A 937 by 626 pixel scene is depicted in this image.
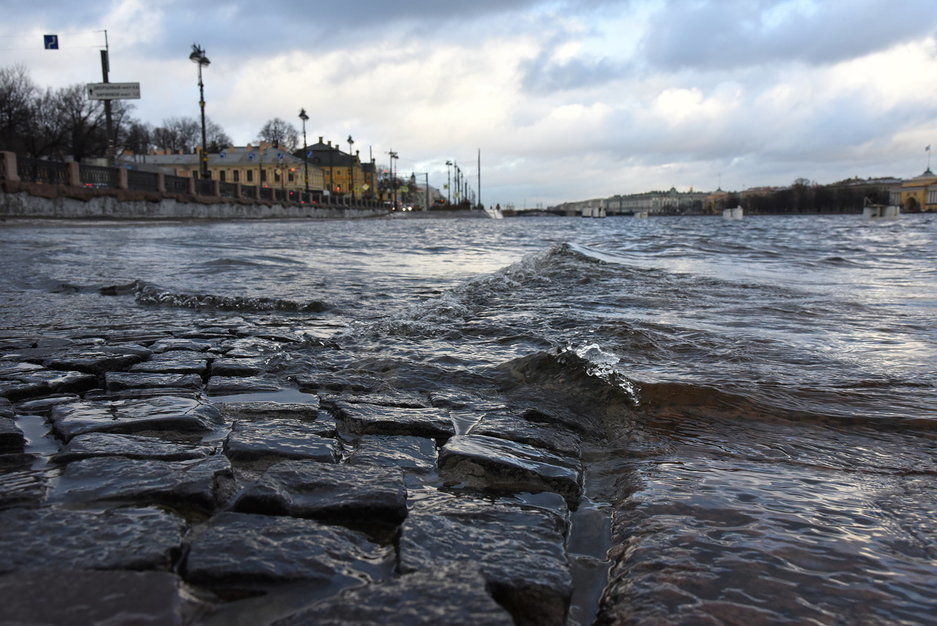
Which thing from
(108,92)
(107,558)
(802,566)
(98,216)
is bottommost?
(802,566)

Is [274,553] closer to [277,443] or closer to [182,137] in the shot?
[277,443]

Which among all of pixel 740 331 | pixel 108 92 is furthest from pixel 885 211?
pixel 740 331

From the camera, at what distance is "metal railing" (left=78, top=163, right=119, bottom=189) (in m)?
26.8

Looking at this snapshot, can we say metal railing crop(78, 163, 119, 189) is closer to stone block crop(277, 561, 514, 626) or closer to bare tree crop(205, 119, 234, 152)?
stone block crop(277, 561, 514, 626)

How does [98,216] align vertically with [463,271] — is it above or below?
above

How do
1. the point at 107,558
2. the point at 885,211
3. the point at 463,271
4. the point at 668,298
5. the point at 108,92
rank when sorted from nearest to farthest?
the point at 107,558 → the point at 668,298 → the point at 463,271 → the point at 108,92 → the point at 885,211

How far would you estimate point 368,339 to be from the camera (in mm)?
4445

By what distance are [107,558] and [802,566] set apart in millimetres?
1626

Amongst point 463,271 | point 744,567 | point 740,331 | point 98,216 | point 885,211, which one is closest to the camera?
point 744,567

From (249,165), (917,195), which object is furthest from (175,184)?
(917,195)

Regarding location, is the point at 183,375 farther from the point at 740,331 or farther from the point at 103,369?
the point at 740,331

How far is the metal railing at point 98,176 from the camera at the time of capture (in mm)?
26750

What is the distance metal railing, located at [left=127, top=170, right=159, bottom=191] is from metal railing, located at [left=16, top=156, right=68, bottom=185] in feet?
14.6

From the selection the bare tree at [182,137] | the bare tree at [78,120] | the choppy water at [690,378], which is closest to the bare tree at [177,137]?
the bare tree at [182,137]
